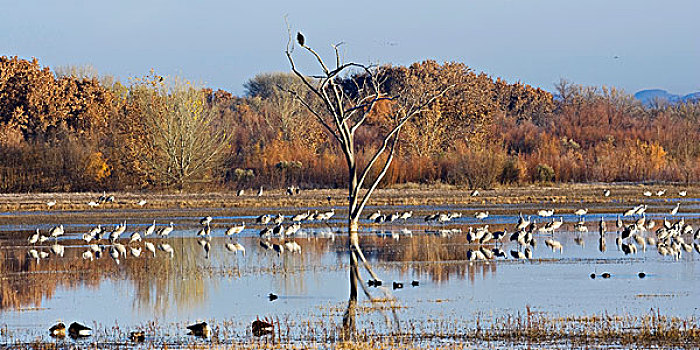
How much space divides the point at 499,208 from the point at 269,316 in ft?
72.7

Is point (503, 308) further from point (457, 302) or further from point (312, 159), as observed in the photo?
point (312, 159)

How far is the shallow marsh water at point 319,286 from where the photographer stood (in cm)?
1452

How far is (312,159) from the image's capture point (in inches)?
1978

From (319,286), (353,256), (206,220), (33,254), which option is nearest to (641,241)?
(353,256)

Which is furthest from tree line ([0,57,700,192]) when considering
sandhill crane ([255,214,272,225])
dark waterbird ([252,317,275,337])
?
dark waterbird ([252,317,275,337])

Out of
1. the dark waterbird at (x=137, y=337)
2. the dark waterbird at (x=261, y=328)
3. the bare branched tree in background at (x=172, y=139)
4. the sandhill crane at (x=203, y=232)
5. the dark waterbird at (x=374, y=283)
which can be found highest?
the bare branched tree in background at (x=172, y=139)

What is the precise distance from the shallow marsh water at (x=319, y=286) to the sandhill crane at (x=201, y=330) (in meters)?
0.15

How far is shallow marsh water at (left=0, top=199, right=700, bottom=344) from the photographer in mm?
14516

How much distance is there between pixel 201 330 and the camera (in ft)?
44.1

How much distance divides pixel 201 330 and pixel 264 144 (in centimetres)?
4495

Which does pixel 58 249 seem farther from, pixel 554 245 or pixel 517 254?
pixel 554 245

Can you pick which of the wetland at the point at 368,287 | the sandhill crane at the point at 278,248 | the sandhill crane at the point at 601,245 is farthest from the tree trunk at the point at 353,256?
the sandhill crane at the point at 601,245

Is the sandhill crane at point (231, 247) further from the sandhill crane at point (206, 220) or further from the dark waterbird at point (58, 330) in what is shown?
the dark waterbird at point (58, 330)

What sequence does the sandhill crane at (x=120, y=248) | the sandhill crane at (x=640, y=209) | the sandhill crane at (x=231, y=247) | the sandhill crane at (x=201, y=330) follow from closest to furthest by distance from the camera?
the sandhill crane at (x=201, y=330)
the sandhill crane at (x=120, y=248)
the sandhill crane at (x=231, y=247)
the sandhill crane at (x=640, y=209)
